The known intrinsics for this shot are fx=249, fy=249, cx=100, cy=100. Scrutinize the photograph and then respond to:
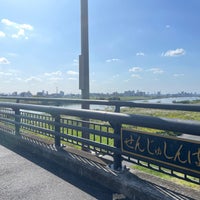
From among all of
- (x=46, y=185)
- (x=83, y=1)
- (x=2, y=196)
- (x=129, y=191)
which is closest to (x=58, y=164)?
(x=46, y=185)

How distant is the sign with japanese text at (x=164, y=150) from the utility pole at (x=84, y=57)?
2.44m

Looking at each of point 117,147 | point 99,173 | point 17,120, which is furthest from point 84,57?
point 99,173

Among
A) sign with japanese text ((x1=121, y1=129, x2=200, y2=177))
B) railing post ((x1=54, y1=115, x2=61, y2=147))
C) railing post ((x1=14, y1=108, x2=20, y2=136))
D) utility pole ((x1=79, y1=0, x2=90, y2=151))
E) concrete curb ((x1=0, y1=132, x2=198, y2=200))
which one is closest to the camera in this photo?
sign with japanese text ((x1=121, y1=129, x2=200, y2=177))

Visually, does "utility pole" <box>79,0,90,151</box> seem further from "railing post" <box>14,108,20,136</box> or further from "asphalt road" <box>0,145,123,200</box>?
"railing post" <box>14,108,20,136</box>

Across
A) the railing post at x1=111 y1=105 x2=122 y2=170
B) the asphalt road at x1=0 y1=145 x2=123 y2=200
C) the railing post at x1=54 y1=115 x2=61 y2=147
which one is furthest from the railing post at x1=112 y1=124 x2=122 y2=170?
the railing post at x1=54 y1=115 x2=61 y2=147

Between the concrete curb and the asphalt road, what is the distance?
11 centimetres

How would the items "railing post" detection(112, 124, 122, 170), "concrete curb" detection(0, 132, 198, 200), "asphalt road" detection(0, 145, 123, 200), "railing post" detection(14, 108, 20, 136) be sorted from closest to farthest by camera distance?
"concrete curb" detection(0, 132, 198, 200), "asphalt road" detection(0, 145, 123, 200), "railing post" detection(112, 124, 122, 170), "railing post" detection(14, 108, 20, 136)

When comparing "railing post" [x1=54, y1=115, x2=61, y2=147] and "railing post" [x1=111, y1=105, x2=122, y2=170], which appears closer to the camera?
"railing post" [x1=111, y1=105, x2=122, y2=170]

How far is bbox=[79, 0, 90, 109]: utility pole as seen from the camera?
5637 millimetres

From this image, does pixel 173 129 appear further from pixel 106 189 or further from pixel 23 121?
pixel 23 121

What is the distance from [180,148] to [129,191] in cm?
97

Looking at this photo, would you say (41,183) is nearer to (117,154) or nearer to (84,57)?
(117,154)

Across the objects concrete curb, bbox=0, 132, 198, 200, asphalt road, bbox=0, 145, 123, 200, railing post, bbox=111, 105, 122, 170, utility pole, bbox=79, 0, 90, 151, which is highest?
utility pole, bbox=79, 0, 90, 151

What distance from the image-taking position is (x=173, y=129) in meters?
2.81
